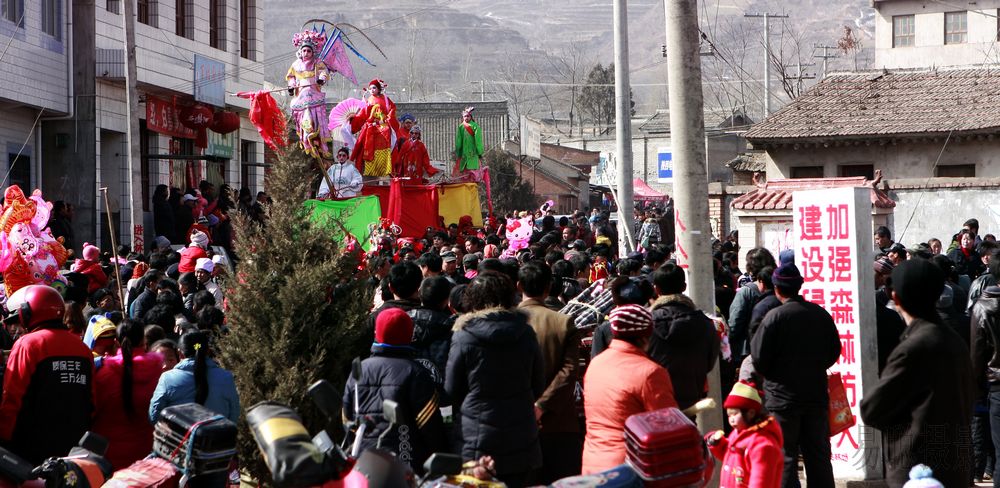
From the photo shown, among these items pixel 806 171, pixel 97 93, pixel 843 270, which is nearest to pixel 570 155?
pixel 806 171

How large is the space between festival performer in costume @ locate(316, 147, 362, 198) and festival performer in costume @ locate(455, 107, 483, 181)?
223 inches

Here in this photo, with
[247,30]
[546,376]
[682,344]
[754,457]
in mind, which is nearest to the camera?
[754,457]

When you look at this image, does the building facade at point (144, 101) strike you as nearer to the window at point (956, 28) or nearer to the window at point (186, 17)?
the window at point (186, 17)

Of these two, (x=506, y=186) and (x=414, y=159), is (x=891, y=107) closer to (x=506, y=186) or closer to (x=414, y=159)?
(x=414, y=159)

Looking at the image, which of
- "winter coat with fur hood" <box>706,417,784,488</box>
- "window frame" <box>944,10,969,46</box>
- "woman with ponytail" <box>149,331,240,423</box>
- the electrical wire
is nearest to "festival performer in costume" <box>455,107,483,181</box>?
the electrical wire

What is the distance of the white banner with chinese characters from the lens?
9344 mm

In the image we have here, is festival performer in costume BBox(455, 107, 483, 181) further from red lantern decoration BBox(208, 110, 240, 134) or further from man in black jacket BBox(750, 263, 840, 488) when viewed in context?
man in black jacket BBox(750, 263, 840, 488)

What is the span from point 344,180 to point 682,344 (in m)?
13.9

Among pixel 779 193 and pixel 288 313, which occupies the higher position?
pixel 779 193

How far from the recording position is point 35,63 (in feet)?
67.5

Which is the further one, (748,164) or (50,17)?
(748,164)

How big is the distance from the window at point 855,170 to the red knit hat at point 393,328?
25115 mm

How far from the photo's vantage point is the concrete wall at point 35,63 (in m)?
19.7

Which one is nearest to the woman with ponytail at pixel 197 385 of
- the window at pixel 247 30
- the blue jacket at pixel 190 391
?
the blue jacket at pixel 190 391
